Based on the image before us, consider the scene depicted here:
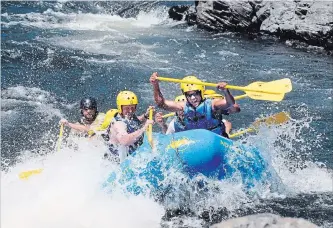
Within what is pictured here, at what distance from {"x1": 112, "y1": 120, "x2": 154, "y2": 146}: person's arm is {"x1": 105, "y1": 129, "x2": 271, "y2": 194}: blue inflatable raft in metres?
0.17

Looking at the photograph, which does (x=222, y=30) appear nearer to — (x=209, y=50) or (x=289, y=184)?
(x=209, y=50)

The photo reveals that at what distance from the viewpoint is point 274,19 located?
17875 mm

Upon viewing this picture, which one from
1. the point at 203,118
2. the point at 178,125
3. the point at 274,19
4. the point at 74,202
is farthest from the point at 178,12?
the point at 74,202

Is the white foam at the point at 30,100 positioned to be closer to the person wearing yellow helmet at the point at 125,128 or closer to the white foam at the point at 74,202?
the white foam at the point at 74,202

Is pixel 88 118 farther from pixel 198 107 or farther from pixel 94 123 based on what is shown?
pixel 198 107

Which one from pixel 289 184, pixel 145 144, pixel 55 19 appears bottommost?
pixel 55 19

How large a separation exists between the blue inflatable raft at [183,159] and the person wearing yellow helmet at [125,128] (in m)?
0.22

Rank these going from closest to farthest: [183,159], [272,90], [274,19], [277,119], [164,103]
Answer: [183,159], [272,90], [164,103], [277,119], [274,19]

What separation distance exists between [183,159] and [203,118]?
0.74 m

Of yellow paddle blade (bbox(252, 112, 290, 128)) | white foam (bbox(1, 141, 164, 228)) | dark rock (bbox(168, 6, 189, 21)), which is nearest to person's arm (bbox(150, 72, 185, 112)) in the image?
white foam (bbox(1, 141, 164, 228))

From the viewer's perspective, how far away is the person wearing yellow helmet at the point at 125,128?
661cm

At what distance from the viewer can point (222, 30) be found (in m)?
19.1

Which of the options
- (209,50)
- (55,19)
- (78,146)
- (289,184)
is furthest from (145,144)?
(55,19)

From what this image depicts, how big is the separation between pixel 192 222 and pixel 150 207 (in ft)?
1.91
